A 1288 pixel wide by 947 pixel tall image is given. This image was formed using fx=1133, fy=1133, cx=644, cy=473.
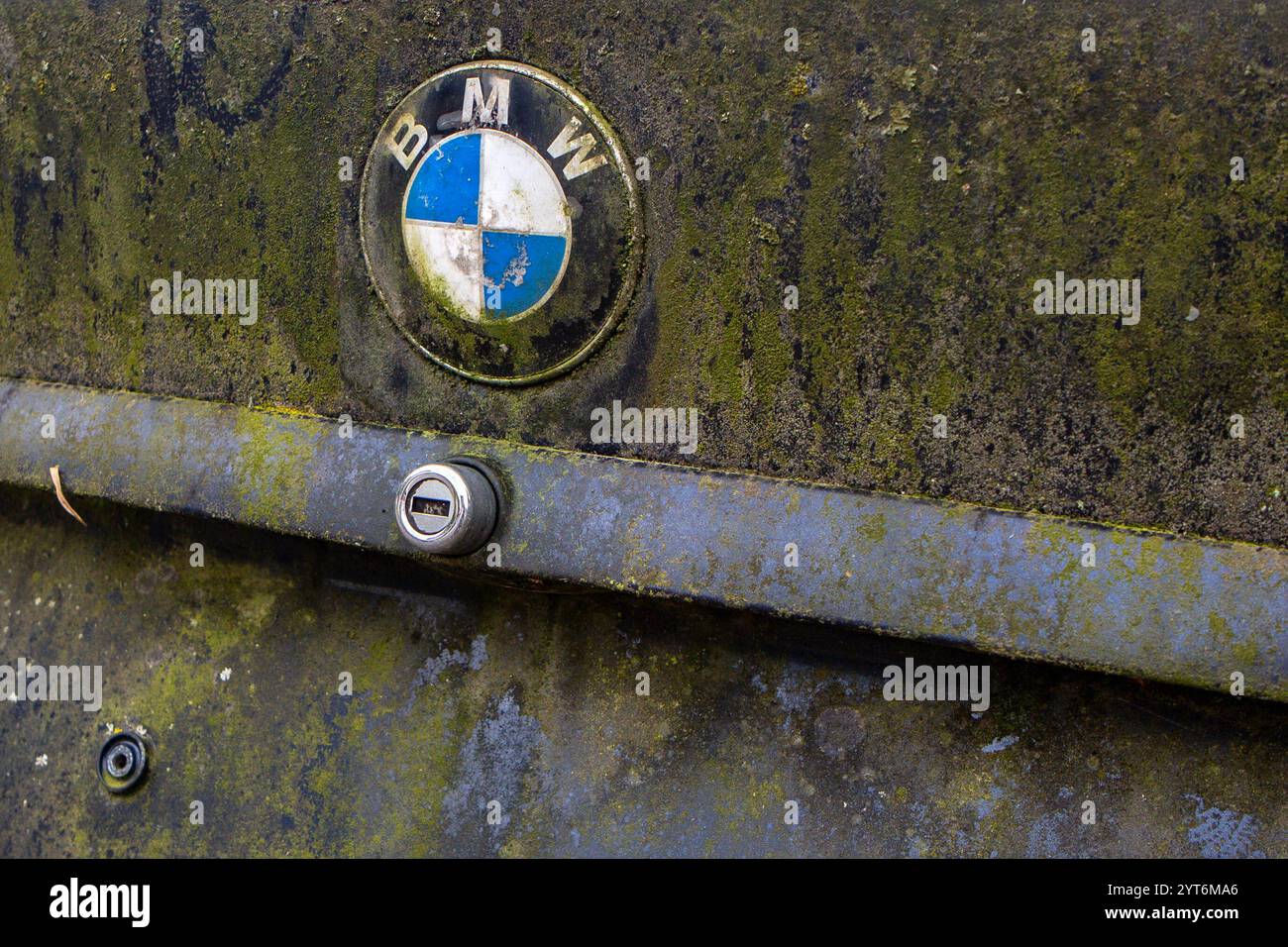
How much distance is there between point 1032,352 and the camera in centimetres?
222

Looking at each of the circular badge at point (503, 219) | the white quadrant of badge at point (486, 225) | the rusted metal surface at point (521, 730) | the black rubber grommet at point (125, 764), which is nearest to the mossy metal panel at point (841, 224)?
the circular badge at point (503, 219)

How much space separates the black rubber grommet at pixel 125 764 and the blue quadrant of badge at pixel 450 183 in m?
1.75

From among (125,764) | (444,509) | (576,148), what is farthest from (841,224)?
(125,764)

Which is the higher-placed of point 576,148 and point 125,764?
point 576,148

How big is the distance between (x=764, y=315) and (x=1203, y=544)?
97 cm

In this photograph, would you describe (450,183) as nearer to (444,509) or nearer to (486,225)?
(486,225)

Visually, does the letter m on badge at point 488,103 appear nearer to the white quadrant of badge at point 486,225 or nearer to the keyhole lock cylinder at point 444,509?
the white quadrant of badge at point 486,225

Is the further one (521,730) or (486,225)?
(521,730)

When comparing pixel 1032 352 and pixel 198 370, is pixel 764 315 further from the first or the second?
pixel 198 370

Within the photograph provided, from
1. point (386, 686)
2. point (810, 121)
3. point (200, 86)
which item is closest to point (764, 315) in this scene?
point (810, 121)

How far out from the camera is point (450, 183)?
2.54 m

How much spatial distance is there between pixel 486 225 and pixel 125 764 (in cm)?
190

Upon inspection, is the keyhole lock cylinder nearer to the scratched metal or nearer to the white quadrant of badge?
A: the scratched metal

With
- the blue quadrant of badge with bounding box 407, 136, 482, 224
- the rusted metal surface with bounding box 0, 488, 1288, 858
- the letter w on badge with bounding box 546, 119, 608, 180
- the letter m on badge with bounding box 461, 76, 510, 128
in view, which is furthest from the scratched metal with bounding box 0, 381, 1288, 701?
the letter m on badge with bounding box 461, 76, 510, 128
